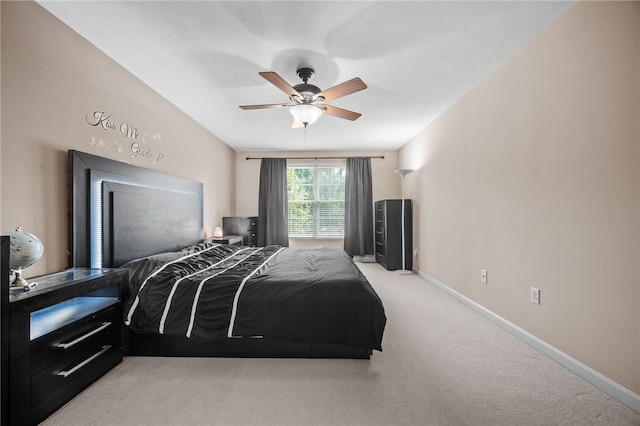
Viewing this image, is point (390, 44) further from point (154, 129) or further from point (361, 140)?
point (361, 140)

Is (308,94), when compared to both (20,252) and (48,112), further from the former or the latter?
(20,252)

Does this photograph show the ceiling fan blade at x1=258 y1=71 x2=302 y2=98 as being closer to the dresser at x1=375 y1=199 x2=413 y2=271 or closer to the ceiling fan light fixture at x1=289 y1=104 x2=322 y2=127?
the ceiling fan light fixture at x1=289 y1=104 x2=322 y2=127

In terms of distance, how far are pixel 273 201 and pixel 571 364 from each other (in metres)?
5.08

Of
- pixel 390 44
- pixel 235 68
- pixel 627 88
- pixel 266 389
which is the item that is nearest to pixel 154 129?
pixel 235 68

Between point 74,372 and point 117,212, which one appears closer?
point 74,372

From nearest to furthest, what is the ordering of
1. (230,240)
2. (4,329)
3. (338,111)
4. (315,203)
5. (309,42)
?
(4,329) → (309,42) → (338,111) → (230,240) → (315,203)

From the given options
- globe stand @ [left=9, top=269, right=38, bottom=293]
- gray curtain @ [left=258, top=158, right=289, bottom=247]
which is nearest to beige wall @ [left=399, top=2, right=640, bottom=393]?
globe stand @ [left=9, top=269, right=38, bottom=293]

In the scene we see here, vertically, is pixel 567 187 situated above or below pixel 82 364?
above

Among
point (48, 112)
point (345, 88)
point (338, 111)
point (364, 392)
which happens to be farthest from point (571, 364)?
point (48, 112)

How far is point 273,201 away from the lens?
6023 millimetres

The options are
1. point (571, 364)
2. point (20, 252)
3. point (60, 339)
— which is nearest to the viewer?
point (20, 252)

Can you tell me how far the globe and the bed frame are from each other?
0.62 m

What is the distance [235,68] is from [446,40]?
1860 millimetres

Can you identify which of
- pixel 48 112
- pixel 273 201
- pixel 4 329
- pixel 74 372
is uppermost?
pixel 48 112
